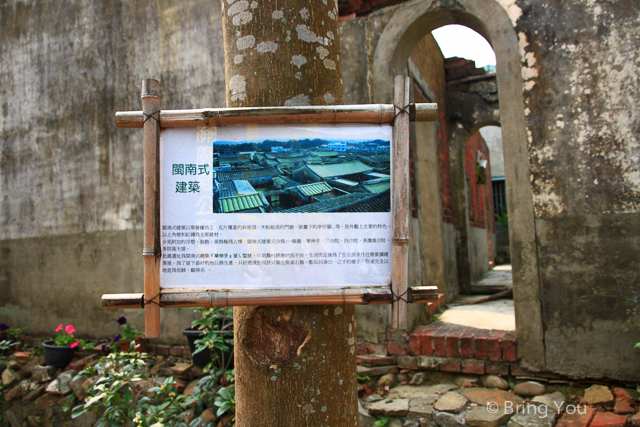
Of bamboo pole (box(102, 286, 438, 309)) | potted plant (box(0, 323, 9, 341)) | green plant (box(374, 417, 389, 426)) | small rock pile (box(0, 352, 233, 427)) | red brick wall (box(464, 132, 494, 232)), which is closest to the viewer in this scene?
bamboo pole (box(102, 286, 438, 309))

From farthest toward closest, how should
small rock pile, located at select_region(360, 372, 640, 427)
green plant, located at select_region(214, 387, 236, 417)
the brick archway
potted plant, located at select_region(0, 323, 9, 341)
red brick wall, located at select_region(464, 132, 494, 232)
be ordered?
red brick wall, located at select_region(464, 132, 494, 232) → potted plant, located at select_region(0, 323, 9, 341) → the brick archway → green plant, located at select_region(214, 387, 236, 417) → small rock pile, located at select_region(360, 372, 640, 427)

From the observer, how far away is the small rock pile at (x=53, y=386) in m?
3.83

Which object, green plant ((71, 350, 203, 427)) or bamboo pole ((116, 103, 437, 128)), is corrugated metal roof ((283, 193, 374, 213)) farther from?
green plant ((71, 350, 203, 427))

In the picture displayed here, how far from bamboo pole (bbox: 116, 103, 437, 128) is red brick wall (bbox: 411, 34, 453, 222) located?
352cm

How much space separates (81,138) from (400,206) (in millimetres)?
4621

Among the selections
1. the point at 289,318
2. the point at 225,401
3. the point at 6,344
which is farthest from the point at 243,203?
the point at 6,344

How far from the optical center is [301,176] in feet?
5.02

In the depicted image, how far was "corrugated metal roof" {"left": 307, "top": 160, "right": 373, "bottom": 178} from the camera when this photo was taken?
5.01 ft

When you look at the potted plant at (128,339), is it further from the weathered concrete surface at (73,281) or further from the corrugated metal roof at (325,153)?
the corrugated metal roof at (325,153)

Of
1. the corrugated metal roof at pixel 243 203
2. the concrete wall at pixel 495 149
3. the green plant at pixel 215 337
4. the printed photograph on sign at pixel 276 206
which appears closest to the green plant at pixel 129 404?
the green plant at pixel 215 337

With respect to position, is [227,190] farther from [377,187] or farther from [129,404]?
[129,404]

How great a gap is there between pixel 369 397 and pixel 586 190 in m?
2.19

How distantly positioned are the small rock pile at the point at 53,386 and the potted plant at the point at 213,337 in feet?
0.74

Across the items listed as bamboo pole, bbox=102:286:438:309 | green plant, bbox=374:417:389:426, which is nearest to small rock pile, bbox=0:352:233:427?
green plant, bbox=374:417:389:426
